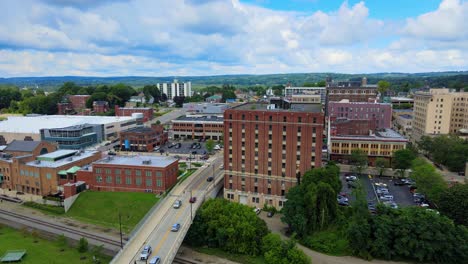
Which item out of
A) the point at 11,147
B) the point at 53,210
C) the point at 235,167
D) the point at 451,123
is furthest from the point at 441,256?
the point at 11,147

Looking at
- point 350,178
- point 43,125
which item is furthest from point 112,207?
point 43,125

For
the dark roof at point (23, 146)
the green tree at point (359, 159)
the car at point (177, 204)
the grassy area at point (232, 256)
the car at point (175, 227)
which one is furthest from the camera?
the dark roof at point (23, 146)

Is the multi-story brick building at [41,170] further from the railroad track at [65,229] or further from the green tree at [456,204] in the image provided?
the green tree at [456,204]

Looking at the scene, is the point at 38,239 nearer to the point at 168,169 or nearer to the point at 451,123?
the point at 168,169

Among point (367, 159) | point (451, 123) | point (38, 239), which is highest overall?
point (451, 123)

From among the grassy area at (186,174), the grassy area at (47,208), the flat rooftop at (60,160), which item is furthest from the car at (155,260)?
the flat rooftop at (60,160)

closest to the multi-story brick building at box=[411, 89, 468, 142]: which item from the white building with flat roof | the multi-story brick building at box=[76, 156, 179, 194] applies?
the multi-story brick building at box=[76, 156, 179, 194]
